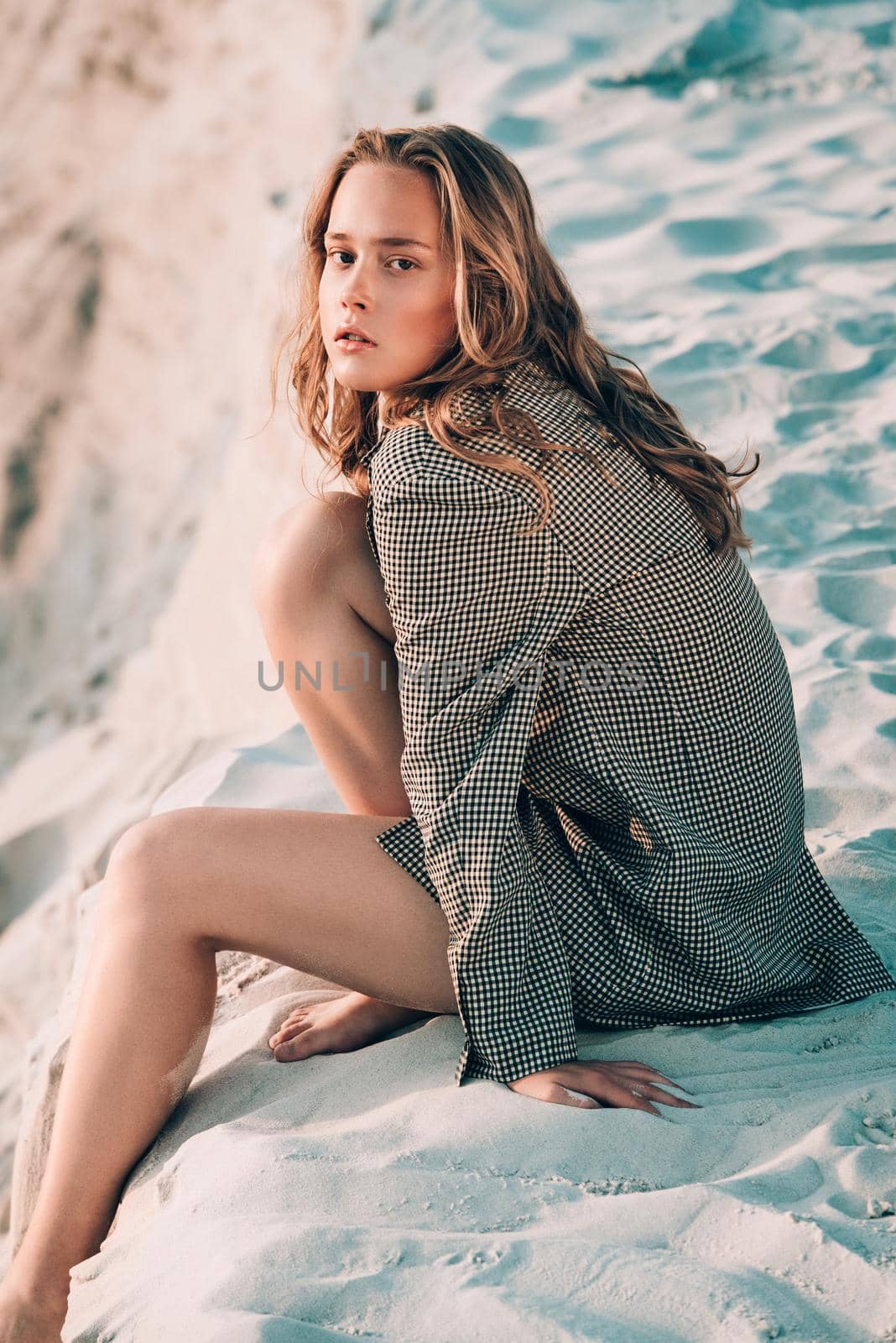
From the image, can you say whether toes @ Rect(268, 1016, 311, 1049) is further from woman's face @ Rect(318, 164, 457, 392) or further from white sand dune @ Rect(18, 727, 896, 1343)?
woman's face @ Rect(318, 164, 457, 392)

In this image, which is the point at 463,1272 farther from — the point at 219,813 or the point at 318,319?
the point at 318,319

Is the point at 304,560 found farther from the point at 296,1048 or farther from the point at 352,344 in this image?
the point at 296,1048

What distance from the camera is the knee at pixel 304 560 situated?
67.7 inches

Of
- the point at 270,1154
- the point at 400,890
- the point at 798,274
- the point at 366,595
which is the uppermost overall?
the point at 798,274

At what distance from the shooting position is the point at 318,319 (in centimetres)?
196

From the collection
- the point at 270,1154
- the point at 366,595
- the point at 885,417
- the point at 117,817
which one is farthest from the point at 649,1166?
the point at 885,417

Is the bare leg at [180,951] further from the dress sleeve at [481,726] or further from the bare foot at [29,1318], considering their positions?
the dress sleeve at [481,726]

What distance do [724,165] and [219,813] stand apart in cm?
412

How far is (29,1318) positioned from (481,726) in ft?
2.70

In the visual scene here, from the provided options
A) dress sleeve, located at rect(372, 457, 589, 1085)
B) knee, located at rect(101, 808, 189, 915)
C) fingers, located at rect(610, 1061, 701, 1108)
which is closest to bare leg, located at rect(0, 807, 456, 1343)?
knee, located at rect(101, 808, 189, 915)

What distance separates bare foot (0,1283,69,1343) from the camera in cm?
146

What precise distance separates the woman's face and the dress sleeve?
0.27 meters

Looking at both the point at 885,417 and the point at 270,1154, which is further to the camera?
the point at 885,417

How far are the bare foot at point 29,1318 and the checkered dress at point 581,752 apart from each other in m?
0.53
